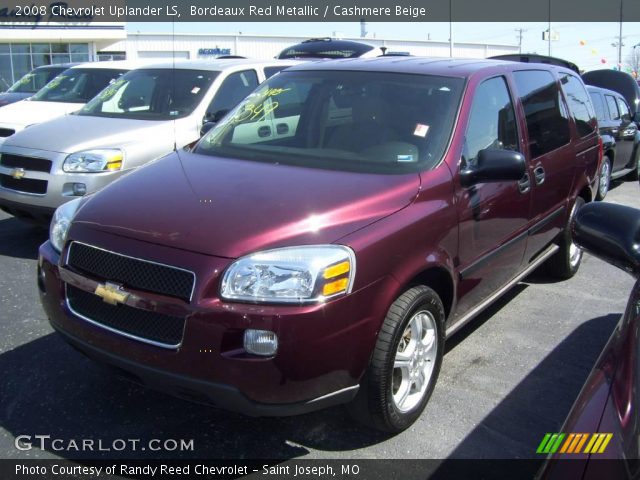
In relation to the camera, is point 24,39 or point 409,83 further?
point 24,39

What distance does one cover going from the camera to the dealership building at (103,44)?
36094 millimetres

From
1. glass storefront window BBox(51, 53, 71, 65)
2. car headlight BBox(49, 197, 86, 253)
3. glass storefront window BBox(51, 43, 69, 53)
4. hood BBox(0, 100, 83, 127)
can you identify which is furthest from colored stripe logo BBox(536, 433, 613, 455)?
glass storefront window BBox(51, 43, 69, 53)

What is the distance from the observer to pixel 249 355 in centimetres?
253

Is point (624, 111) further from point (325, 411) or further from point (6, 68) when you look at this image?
point (6, 68)

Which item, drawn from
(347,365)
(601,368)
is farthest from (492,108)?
(601,368)

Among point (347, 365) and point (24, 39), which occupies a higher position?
point (24, 39)

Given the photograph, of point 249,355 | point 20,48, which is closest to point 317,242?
point 249,355

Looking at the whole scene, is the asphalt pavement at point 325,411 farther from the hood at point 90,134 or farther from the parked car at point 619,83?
the parked car at point 619,83

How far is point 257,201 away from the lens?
2955 mm

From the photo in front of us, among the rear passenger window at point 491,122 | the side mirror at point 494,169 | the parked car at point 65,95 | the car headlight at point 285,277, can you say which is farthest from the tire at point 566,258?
the parked car at point 65,95

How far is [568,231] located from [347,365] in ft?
10.3

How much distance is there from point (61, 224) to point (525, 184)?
2.82 m

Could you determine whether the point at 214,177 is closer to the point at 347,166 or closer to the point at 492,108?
the point at 347,166

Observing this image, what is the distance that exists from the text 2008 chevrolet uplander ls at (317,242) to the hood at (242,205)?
0.01 metres
